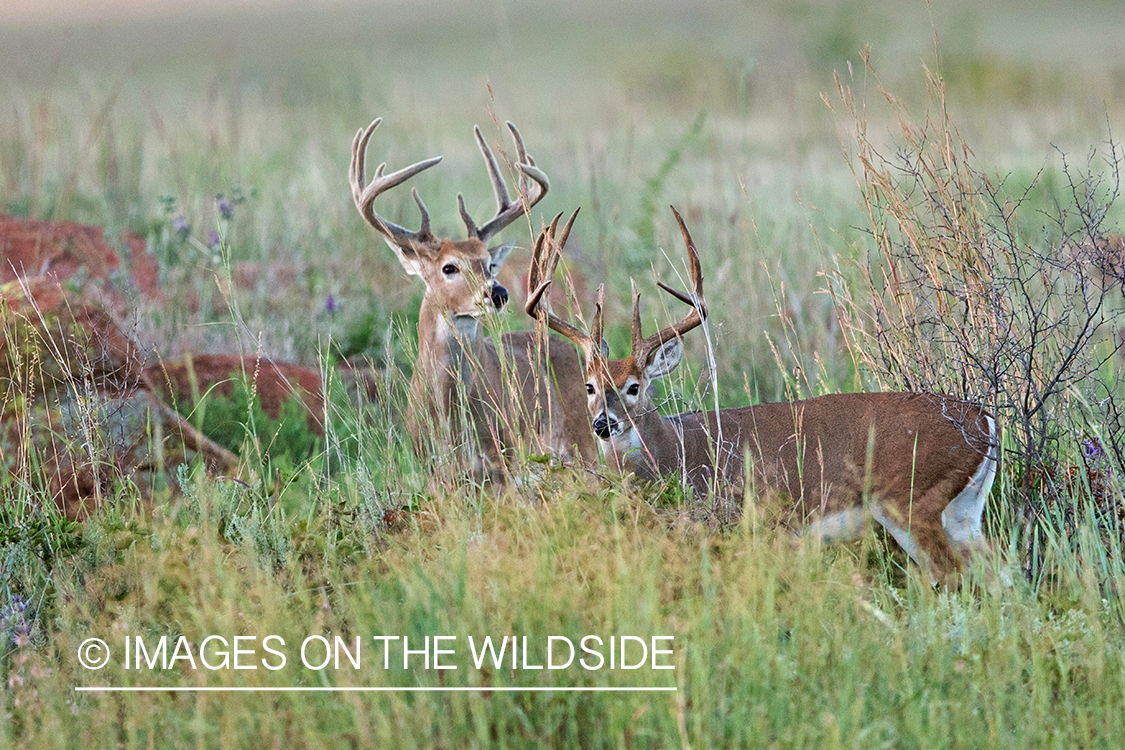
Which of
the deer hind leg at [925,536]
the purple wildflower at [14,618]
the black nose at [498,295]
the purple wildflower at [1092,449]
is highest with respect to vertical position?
the black nose at [498,295]

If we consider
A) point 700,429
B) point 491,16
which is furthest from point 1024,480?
point 491,16

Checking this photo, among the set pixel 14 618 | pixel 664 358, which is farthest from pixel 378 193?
pixel 14 618

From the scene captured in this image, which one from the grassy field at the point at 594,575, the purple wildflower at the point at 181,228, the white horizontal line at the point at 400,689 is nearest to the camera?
the white horizontal line at the point at 400,689

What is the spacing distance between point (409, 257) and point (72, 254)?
2.96 meters

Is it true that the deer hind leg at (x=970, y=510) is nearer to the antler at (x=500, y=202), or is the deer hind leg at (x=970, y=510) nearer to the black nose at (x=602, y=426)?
the black nose at (x=602, y=426)

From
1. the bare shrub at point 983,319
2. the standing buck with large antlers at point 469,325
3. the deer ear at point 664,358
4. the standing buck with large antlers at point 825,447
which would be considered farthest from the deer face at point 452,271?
the bare shrub at point 983,319

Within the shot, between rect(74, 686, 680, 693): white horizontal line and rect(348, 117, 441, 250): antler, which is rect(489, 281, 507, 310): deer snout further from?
rect(74, 686, 680, 693): white horizontal line

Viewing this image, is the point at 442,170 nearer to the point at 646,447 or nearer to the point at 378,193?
the point at 378,193

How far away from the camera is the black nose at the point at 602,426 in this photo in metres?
5.09

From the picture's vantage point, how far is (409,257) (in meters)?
6.89

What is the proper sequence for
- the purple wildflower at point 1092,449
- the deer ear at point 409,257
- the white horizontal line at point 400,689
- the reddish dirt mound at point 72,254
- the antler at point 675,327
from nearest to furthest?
the white horizontal line at point 400,689, the purple wildflower at point 1092,449, the antler at point 675,327, the deer ear at point 409,257, the reddish dirt mound at point 72,254

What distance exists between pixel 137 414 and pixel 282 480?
1092 millimetres

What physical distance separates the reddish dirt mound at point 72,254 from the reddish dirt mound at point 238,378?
1271 mm

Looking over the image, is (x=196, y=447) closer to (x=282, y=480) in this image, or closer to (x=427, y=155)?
(x=282, y=480)
